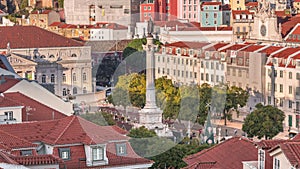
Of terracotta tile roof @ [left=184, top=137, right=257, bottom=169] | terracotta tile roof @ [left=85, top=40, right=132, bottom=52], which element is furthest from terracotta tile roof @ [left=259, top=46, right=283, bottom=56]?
terracotta tile roof @ [left=184, top=137, right=257, bottom=169]

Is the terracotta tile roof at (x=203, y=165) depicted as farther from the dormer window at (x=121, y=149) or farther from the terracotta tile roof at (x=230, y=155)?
the dormer window at (x=121, y=149)

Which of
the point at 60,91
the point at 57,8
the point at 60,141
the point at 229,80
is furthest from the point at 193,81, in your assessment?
the point at 57,8

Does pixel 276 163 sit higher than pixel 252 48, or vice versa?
pixel 276 163

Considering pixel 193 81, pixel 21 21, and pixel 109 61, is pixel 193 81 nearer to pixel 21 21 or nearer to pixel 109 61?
pixel 109 61

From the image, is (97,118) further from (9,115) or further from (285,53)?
(285,53)

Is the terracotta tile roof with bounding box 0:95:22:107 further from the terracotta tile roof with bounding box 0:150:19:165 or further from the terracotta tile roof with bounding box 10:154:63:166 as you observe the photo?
the terracotta tile roof with bounding box 0:150:19:165

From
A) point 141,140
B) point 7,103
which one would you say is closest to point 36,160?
point 7,103

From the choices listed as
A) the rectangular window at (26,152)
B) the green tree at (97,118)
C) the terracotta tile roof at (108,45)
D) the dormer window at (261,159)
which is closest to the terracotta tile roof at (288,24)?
the terracotta tile roof at (108,45)

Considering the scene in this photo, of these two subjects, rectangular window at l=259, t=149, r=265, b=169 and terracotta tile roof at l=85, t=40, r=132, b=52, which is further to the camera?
terracotta tile roof at l=85, t=40, r=132, b=52
